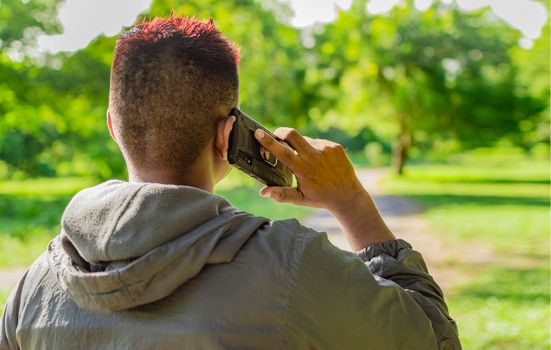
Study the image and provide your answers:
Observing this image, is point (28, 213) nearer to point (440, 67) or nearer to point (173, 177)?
point (173, 177)

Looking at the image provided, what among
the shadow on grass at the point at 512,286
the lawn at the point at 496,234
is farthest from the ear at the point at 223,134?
the shadow on grass at the point at 512,286

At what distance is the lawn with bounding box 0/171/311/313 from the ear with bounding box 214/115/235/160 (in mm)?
3499

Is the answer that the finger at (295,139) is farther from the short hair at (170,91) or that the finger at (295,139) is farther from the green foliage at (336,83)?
the green foliage at (336,83)

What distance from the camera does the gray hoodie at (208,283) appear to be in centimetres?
51

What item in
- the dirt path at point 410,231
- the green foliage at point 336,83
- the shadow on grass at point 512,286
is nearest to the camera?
the shadow on grass at point 512,286

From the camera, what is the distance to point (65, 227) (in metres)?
0.55

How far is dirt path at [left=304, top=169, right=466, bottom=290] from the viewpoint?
13.8 ft

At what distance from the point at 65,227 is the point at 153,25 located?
0.61ft

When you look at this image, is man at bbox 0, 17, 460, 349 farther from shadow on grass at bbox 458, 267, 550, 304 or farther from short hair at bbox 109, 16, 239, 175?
shadow on grass at bbox 458, 267, 550, 304

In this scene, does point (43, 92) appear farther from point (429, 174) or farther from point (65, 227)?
point (429, 174)

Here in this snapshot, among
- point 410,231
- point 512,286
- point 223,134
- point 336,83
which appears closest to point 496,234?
point 410,231

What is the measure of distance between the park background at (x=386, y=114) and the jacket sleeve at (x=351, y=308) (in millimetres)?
304

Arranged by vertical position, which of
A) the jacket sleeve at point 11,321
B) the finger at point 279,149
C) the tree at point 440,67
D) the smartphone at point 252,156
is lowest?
the jacket sleeve at point 11,321

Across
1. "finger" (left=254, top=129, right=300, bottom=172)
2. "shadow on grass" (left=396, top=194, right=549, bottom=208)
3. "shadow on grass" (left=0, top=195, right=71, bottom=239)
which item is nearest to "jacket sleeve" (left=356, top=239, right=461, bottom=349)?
"finger" (left=254, top=129, right=300, bottom=172)
